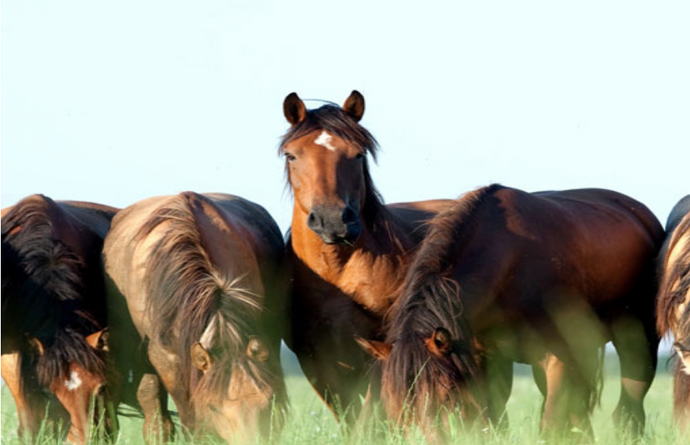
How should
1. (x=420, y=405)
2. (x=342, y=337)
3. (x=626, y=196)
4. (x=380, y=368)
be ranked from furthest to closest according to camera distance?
(x=626, y=196)
(x=342, y=337)
(x=380, y=368)
(x=420, y=405)

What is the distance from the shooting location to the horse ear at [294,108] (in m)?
7.77

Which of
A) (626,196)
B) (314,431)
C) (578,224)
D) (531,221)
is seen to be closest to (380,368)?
(314,431)

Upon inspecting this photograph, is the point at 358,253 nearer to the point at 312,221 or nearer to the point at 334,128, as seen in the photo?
the point at 312,221

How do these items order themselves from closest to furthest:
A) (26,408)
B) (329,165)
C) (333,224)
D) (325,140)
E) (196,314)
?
(196,314) < (26,408) < (333,224) < (329,165) < (325,140)

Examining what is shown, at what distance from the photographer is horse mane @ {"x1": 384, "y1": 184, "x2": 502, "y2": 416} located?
601 cm

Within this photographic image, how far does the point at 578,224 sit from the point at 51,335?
3506 mm

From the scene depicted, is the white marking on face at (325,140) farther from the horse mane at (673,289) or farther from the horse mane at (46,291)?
the horse mane at (673,289)

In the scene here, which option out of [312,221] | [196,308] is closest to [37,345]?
[196,308]

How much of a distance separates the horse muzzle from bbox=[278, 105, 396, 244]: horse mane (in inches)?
22.3

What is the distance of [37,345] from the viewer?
22.1 ft

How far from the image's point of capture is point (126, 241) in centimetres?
758

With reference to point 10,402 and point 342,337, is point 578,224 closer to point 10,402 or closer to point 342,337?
point 342,337

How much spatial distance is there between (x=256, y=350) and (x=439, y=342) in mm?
945

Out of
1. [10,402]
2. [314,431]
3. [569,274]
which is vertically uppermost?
[569,274]
